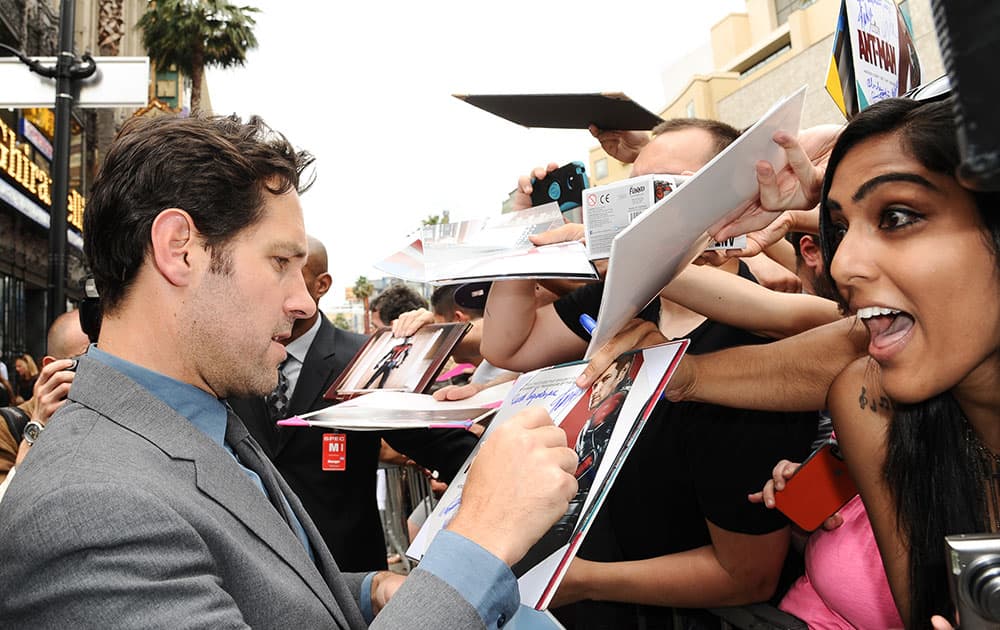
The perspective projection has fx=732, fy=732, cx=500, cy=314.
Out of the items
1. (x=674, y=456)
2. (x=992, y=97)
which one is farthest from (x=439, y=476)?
(x=992, y=97)

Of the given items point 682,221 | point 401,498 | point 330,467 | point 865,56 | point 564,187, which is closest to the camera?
point 682,221

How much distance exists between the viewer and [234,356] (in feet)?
5.37

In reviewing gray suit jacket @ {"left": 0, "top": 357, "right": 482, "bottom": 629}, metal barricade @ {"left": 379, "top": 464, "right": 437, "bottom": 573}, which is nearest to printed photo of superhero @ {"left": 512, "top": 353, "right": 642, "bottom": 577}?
gray suit jacket @ {"left": 0, "top": 357, "right": 482, "bottom": 629}

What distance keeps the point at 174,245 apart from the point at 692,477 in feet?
4.71

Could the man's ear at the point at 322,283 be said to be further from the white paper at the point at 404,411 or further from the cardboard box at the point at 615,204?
the cardboard box at the point at 615,204

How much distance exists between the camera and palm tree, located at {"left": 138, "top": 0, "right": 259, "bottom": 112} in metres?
25.2

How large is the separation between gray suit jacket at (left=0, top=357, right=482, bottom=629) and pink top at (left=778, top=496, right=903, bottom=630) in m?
1.02

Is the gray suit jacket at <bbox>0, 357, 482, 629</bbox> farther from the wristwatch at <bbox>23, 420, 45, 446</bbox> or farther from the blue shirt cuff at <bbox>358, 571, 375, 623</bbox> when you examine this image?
the wristwatch at <bbox>23, 420, 45, 446</bbox>

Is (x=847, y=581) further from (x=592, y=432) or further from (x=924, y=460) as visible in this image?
(x=592, y=432)

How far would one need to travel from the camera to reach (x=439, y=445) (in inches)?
114

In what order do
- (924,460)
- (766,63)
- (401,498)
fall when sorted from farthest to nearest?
1. (766,63)
2. (401,498)
3. (924,460)

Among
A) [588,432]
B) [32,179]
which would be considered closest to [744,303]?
[588,432]

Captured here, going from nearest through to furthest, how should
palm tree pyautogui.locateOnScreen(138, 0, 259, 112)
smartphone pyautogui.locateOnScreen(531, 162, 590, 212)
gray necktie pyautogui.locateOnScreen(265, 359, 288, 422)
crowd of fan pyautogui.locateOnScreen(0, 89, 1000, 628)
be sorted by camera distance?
crowd of fan pyautogui.locateOnScreen(0, 89, 1000, 628) < smartphone pyautogui.locateOnScreen(531, 162, 590, 212) < gray necktie pyautogui.locateOnScreen(265, 359, 288, 422) < palm tree pyautogui.locateOnScreen(138, 0, 259, 112)

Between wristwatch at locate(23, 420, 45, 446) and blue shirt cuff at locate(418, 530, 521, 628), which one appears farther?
wristwatch at locate(23, 420, 45, 446)
